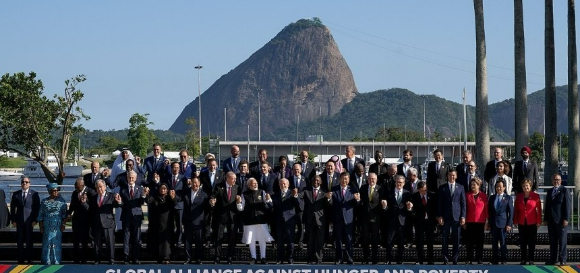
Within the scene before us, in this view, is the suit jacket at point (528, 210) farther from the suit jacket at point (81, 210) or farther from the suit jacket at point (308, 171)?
the suit jacket at point (81, 210)

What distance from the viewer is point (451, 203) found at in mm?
17891

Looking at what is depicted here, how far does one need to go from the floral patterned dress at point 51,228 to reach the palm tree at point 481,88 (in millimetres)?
12366

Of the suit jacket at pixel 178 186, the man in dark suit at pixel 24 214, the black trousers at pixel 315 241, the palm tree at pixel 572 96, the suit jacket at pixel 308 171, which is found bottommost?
the black trousers at pixel 315 241

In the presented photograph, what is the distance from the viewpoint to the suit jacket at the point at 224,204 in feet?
60.2

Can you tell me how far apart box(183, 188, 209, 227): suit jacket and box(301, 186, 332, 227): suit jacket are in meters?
1.91

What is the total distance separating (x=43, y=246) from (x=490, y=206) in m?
8.45

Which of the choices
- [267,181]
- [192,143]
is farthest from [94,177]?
[192,143]

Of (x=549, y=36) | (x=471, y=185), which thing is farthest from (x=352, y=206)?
(x=549, y=36)

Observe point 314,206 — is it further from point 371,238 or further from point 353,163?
point 353,163

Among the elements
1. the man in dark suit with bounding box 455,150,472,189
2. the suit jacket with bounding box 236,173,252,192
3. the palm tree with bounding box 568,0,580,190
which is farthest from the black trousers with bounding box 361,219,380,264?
the palm tree with bounding box 568,0,580,190

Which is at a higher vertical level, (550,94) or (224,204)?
(550,94)

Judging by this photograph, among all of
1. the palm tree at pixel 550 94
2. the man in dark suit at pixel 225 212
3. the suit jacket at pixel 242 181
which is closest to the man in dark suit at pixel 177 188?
the man in dark suit at pixel 225 212

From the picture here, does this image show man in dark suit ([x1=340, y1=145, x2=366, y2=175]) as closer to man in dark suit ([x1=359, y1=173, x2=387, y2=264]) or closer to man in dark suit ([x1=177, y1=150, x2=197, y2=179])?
man in dark suit ([x1=359, y1=173, x2=387, y2=264])

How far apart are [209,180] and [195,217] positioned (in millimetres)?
818
